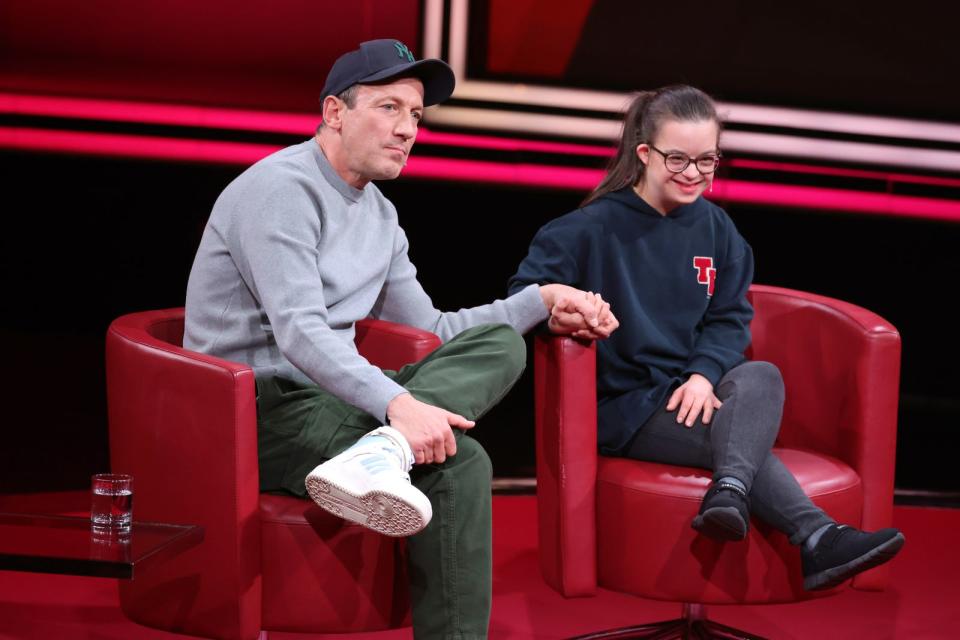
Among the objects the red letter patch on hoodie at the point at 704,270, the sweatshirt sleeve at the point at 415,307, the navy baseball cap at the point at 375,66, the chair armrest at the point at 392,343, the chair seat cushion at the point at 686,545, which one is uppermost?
the navy baseball cap at the point at 375,66

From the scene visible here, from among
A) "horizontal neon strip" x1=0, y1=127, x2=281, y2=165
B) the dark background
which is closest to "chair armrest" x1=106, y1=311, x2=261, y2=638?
the dark background

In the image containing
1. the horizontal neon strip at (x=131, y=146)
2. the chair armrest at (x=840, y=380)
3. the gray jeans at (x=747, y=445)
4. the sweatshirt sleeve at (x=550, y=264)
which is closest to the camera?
the gray jeans at (x=747, y=445)

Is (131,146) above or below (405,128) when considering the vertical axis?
below

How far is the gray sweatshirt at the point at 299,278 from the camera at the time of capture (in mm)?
2320

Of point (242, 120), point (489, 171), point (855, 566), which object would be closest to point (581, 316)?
point (855, 566)

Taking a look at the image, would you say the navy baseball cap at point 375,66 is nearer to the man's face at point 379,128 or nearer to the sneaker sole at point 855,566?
the man's face at point 379,128

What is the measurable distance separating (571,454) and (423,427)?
0.56m

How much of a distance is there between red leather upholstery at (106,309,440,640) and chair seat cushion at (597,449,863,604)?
1.79 feet

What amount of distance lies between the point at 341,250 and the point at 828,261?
111 inches

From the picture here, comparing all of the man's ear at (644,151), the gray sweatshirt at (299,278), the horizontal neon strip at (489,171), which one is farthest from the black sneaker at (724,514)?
the horizontal neon strip at (489,171)

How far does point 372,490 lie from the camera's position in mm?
2041

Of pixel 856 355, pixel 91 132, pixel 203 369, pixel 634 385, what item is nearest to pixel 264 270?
pixel 203 369

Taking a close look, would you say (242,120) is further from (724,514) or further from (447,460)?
(724,514)

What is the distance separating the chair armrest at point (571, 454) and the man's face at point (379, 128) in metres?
0.52
